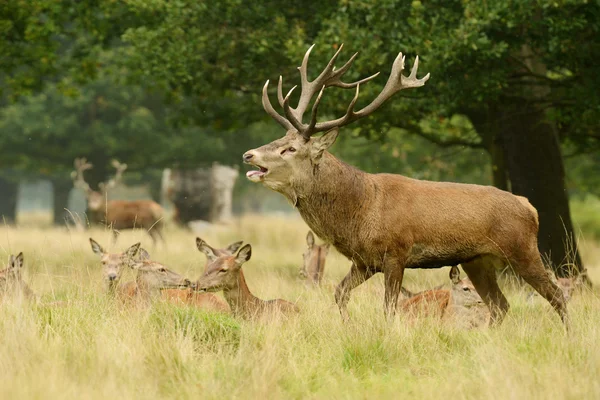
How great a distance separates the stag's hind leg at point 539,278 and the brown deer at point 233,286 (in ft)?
5.82

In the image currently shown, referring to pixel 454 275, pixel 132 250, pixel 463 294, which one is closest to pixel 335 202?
pixel 454 275

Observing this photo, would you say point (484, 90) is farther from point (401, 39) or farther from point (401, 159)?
point (401, 159)

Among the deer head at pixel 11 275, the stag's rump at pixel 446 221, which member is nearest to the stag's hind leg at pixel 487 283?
the stag's rump at pixel 446 221

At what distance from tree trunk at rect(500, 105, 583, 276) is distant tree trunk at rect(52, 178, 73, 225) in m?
21.3

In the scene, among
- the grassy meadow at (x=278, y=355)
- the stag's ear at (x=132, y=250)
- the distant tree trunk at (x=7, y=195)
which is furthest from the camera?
the distant tree trunk at (x=7, y=195)

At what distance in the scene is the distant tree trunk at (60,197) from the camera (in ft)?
103

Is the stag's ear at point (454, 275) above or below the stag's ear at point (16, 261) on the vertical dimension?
above

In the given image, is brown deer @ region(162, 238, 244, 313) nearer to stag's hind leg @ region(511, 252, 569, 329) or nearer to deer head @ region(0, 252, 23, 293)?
deer head @ region(0, 252, 23, 293)

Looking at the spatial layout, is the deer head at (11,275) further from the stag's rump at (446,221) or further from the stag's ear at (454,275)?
the stag's ear at (454,275)

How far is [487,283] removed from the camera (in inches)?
310

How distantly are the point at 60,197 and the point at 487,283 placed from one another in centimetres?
2768

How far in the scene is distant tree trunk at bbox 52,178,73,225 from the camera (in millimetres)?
31531

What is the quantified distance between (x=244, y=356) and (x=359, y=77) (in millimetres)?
5549

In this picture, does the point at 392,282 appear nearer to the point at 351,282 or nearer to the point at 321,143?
the point at 351,282
